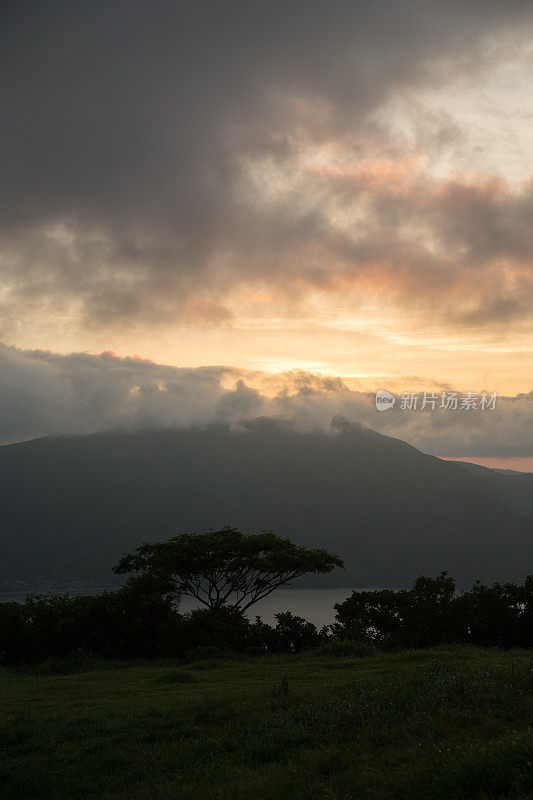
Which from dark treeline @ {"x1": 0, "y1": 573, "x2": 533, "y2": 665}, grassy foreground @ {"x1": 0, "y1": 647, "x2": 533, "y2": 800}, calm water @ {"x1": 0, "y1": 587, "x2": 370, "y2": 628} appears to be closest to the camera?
grassy foreground @ {"x1": 0, "y1": 647, "x2": 533, "y2": 800}

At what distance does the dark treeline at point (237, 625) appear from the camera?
2275 centimetres

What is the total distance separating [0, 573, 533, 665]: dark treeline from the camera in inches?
896

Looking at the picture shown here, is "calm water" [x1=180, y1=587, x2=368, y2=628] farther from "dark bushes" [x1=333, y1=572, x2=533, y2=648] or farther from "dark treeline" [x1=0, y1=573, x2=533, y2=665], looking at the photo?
"dark bushes" [x1=333, y1=572, x2=533, y2=648]

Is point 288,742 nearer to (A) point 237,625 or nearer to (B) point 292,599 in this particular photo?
(A) point 237,625

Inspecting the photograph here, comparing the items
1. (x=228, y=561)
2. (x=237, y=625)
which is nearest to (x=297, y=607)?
(x=228, y=561)

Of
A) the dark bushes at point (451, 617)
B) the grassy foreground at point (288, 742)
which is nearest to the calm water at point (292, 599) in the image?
the dark bushes at point (451, 617)

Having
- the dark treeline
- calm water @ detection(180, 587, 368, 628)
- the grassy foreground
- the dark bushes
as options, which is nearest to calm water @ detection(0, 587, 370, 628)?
calm water @ detection(180, 587, 368, 628)

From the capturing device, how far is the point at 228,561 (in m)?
30.9

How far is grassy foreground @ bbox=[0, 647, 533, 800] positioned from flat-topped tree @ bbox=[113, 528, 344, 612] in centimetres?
1536

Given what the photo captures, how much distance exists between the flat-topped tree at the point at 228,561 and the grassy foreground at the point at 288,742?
15.4 meters

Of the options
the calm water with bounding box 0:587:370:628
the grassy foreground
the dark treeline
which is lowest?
the calm water with bounding box 0:587:370:628

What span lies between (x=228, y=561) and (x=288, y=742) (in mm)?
21916

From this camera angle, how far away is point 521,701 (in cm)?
858

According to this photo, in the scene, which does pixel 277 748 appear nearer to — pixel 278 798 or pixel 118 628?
pixel 278 798
